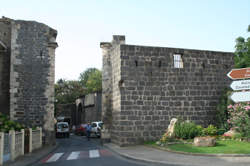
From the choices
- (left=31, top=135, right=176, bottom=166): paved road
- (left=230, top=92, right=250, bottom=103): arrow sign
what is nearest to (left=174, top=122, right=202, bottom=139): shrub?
(left=31, top=135, right=176, bottom=166): paved road

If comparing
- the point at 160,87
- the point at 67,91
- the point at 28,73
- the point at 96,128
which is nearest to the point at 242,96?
the point at 160,87

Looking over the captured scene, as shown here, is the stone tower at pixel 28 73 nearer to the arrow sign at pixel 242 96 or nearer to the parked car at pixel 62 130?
the parked car at pixel 62 130

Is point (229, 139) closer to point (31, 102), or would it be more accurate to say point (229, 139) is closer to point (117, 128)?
point (117, 128)

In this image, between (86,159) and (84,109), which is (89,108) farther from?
(86,159)

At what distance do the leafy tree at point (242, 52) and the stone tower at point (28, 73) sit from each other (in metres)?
19.5

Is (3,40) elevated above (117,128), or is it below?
above

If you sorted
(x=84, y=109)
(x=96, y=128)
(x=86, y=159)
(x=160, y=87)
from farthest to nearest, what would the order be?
1. (x=84, y=109)
2. (x=96, y=128)
3. (x=160, y=87)
4. (x=86, y=159)

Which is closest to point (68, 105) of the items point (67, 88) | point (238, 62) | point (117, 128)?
point (67, 88)

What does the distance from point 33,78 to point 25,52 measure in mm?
1880

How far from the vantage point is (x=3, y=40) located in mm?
19875

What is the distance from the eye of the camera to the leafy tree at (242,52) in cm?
2881

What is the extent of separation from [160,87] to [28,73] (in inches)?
363

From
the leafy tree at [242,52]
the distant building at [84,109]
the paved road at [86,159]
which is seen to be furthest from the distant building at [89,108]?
the paved road at [86,159]

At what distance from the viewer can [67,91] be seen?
57062mm
